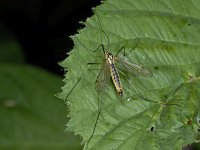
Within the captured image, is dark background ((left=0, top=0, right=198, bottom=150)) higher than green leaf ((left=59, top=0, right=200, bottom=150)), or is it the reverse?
green leaf ((left=59, top=0, right=200, bottom=150))

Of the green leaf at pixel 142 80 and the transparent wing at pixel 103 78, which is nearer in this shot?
the green leaf at pixel 142 80

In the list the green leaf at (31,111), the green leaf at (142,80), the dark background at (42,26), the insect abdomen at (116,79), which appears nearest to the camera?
the green leaf at (142,80)

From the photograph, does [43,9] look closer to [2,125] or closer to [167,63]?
[2,125]

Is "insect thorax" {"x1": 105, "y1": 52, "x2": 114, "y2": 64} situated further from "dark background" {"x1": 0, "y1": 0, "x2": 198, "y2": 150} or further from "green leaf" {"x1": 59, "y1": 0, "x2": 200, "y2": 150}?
"dark background" {"x1": 0, "y1": 0, "x2": 198, "y2": 150}

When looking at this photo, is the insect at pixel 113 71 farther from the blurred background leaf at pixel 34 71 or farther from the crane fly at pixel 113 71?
the blurred background leaf at pixel 34 71

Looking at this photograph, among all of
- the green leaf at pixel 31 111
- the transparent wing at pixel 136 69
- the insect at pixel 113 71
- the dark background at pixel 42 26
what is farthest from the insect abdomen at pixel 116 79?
the dark background at pixel 42 26

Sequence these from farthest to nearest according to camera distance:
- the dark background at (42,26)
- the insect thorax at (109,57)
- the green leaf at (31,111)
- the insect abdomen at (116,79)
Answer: the dark background at (42,26) < the green leaf at (31,111) < the insect thorax at (109,57) < the insect abdomen at (116,79)

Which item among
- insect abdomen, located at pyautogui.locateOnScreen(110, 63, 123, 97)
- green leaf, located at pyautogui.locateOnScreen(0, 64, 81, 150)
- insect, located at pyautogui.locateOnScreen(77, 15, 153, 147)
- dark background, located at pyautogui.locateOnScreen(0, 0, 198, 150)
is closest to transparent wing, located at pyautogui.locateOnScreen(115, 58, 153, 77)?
insect, located at pyautogui.locateOnScreen(77, 15, 153, 147)
